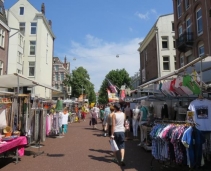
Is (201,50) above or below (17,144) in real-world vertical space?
above

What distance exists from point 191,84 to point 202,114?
0.88 meters

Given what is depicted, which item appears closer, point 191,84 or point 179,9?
point 191,84

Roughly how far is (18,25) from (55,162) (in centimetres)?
2747

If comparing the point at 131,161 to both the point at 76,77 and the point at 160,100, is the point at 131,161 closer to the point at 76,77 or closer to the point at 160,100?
the point at 160,100

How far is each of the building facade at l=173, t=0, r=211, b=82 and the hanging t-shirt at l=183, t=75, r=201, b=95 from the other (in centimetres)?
1288

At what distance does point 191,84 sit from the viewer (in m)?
5.60

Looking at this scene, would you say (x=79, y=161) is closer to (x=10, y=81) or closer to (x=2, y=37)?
(x=10, y=81)

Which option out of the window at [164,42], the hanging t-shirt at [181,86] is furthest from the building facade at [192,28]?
the hanging t-shirt at [181,86]

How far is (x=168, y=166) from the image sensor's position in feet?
19.2

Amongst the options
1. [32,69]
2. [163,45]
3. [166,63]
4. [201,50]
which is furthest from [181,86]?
[32,69]

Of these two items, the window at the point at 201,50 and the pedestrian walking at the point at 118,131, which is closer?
the pedestrian walking at the point at 118,131

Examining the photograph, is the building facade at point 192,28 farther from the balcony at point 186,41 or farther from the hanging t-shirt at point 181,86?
the hanging t-shirt at point 181,86

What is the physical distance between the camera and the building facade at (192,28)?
18.2 metres

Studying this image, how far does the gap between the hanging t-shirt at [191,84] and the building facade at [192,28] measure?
12881 millimetres
